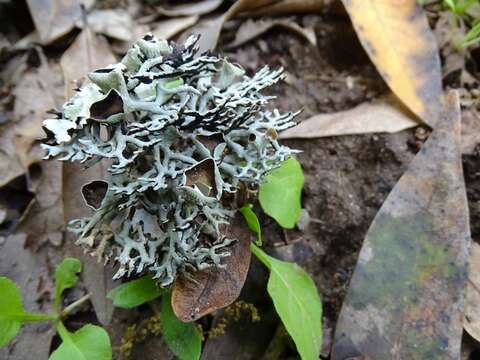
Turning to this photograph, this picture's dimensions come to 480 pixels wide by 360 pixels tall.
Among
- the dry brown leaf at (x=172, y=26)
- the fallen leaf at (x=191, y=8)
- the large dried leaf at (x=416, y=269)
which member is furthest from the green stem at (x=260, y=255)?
the fallen leaf at (x=191, y=8)

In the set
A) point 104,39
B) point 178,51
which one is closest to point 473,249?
point 178,51

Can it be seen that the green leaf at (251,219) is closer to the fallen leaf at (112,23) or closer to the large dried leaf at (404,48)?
the large dried leaf at (404,48)

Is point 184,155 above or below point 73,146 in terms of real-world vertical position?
below

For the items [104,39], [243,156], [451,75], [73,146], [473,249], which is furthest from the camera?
[104,39]

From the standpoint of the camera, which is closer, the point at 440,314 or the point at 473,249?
the point at 440,314

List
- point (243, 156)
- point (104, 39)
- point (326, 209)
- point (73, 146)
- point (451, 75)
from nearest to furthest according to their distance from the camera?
1. point (73, 146)
2. point (243, 156)
3. point (326, 209)
4. point (451, 75)
5. point (104, 39)

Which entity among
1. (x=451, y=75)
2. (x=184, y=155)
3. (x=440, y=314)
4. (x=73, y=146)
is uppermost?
(x=73, y=146)

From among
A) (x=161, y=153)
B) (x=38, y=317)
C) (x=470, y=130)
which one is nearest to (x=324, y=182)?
(x=470, y=130)

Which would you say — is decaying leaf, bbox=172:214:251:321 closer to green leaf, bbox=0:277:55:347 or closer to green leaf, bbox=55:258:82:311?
green leaf, bbox=55:258:82:311

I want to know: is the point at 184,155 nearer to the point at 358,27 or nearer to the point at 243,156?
the point at 243,156
